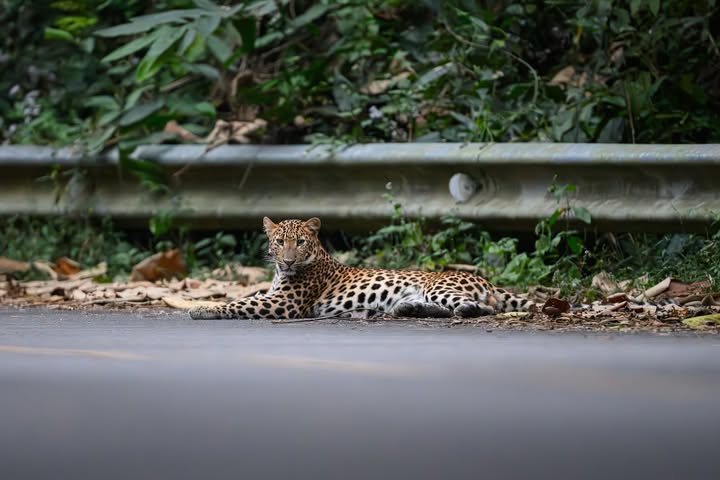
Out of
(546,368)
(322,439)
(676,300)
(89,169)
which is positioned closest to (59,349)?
(546,368)

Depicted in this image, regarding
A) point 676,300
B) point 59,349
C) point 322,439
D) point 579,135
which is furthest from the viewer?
point 579,135

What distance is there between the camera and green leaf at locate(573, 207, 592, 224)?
8.41m

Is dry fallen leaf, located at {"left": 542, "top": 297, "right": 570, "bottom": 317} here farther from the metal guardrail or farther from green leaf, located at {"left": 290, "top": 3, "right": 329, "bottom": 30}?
green leaf, located at {"left": 290, "top": 3, "right": 329, "bottom": 30}

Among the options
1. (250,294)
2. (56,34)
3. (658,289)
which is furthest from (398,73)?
(658,289)

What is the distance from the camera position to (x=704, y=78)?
32.9ft

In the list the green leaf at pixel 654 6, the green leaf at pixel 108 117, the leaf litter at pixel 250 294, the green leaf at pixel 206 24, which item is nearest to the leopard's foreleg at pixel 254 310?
the leaf litter at pixel 250 294

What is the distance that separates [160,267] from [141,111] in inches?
61.1

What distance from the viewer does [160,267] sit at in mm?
9570

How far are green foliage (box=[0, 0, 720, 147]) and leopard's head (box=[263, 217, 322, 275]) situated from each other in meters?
2.02

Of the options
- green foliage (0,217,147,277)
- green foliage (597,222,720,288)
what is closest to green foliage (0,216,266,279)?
green foliage (0,217,147,277)

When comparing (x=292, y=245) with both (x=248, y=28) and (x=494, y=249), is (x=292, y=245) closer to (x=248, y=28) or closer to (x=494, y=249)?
(x=494, y=249)

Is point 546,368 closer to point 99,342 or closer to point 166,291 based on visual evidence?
point 99,342

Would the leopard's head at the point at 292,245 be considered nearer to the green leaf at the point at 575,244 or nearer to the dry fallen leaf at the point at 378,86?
the green leaf at the point at 575,244

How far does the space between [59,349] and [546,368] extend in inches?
68.7
